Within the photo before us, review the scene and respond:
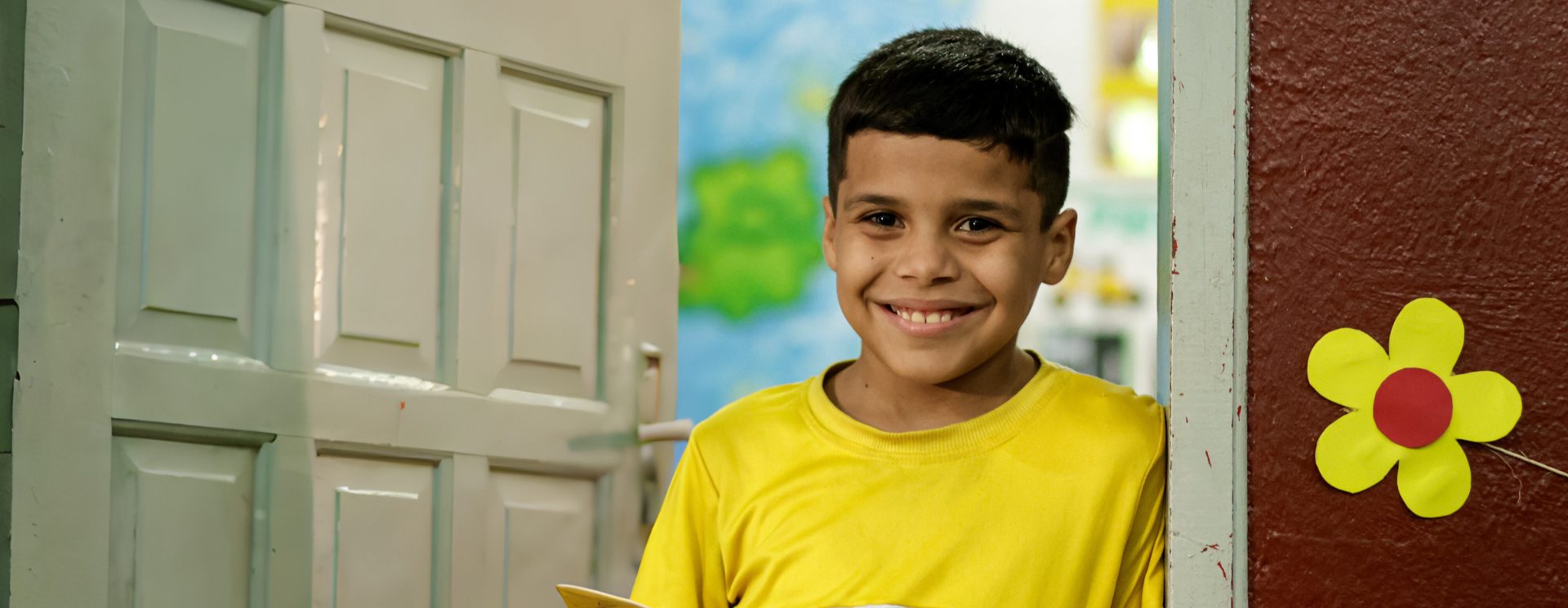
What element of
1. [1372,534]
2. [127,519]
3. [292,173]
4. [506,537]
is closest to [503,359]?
[506,537]

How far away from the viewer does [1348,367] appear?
1335 millimetres

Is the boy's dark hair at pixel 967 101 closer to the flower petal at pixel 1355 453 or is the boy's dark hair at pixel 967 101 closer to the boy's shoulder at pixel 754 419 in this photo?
the boy's shoulder at pixel 754 419


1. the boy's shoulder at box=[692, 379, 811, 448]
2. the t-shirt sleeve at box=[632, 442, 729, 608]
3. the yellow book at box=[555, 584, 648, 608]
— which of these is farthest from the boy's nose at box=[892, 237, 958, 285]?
the yellow book at box=[555, 584, 648, 608]

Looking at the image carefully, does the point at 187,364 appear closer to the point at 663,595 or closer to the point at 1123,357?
the point at 663,595

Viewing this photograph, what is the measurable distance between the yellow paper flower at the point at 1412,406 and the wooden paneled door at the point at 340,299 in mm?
1205

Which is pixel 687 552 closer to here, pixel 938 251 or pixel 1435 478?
pixel 938 251

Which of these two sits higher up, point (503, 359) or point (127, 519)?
point (503, 359)

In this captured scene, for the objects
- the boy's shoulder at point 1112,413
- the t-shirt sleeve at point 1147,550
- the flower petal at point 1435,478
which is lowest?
the t-shirt sleeve at point 1147,550

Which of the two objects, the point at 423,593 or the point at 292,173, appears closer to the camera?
the point at 292,173

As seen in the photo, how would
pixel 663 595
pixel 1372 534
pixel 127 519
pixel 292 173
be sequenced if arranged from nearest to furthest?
pixel 1372 534 < pixel 663 595 < pixel 127 519 < pixel 292 173

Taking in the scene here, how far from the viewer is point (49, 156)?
5.48ft

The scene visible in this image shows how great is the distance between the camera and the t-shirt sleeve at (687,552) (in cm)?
160

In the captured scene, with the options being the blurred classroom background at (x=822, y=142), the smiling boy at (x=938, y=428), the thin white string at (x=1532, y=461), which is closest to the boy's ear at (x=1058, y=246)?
the smiling boy at (x=938, y=428)

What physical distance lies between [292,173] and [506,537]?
0.60m
